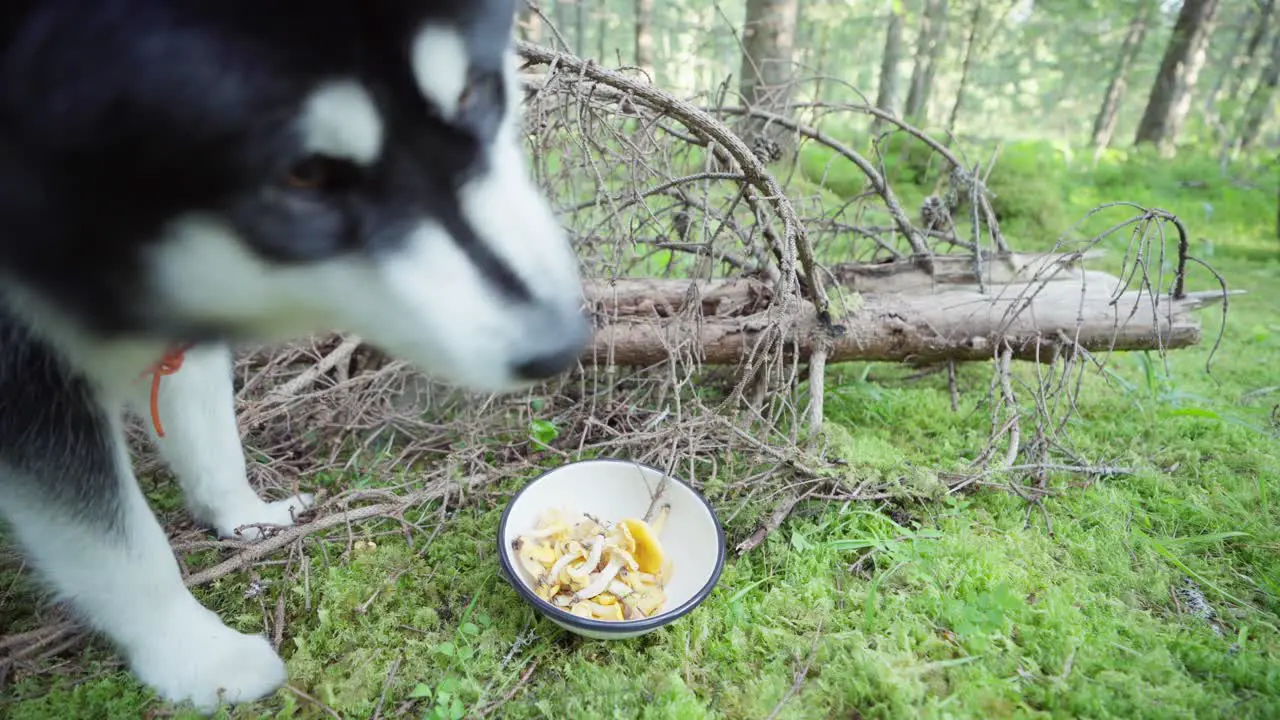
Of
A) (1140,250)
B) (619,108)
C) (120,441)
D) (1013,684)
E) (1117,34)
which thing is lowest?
(1013,684)

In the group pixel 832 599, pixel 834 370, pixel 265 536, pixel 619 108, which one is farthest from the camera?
pixel 834 370

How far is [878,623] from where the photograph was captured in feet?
4.82

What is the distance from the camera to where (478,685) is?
135 cm

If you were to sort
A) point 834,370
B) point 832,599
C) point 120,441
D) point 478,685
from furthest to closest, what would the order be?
point 834,370, point 832,599, point 478,685, point 120,441

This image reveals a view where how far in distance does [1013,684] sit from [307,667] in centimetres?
149

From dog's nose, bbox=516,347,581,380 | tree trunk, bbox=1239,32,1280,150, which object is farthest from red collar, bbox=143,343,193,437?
tree trunk, bbox=1239,32,1280,150

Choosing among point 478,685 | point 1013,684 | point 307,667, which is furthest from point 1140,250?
point 307,667

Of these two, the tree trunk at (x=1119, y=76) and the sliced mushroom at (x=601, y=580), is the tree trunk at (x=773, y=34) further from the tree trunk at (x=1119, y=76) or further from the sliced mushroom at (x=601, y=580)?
the tree trunk at (x=1119, y=76)

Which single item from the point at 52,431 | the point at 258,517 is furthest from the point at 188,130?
the point at 258,517

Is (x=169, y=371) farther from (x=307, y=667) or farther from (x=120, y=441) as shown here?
(x=307, y=667)

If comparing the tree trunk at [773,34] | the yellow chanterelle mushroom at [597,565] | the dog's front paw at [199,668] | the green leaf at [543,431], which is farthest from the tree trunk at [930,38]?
the dog's front paw at [199,668]

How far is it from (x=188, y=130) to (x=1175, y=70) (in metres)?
9.96

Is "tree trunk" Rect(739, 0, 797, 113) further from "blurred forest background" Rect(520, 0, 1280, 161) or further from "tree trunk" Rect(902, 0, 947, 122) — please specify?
"tree trunk" Rect(902, 0, 947, 122)

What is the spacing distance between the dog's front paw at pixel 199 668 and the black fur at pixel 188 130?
84 centimetres
